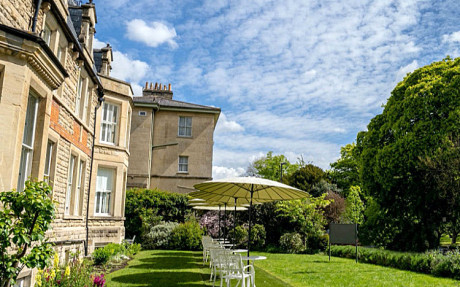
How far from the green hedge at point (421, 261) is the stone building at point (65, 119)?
12519 millimetres

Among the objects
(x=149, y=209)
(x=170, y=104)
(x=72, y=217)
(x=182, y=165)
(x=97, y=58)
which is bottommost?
(x=72, y=217)

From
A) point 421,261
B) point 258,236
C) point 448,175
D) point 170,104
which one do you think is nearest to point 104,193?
point 258,236

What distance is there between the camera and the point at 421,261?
14.6 m

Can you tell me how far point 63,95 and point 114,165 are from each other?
22.3ft

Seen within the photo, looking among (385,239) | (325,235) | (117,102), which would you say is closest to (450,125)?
(385,239)

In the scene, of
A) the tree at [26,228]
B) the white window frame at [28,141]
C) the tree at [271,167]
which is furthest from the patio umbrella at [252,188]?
the tree at [271,167]

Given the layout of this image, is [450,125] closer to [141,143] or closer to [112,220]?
[112,220]

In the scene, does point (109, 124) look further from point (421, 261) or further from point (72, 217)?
point (421, 261)

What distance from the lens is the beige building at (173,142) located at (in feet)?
95.9

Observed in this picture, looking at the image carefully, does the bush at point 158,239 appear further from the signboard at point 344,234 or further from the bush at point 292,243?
the signboard at point 344,234

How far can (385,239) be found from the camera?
70.4ft

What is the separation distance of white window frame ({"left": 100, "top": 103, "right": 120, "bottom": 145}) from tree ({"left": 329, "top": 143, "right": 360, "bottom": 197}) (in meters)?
29.8

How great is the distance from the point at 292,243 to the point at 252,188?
1364cm

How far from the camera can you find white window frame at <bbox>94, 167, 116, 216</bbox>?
1784cm
